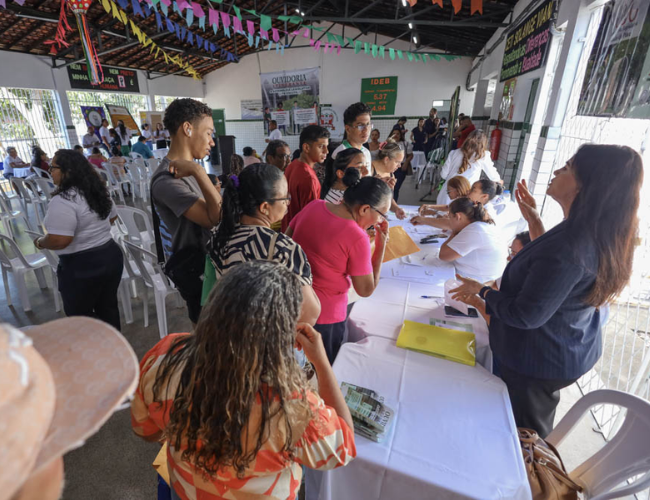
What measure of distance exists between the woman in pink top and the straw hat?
1.11 metres

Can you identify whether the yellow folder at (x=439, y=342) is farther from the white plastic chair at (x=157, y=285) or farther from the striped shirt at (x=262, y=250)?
the white plastic chair at (x=157, y=285)

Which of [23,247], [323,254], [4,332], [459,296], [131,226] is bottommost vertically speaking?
[23,247]

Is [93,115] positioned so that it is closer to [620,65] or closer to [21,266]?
[21,266]

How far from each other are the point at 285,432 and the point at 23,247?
19.0 ft

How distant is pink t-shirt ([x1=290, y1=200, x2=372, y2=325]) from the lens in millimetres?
1476

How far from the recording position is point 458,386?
4.31 feet

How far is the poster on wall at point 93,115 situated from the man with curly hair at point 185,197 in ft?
39.2

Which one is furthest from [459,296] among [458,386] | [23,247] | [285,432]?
[23,247]

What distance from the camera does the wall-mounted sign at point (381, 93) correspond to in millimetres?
11719

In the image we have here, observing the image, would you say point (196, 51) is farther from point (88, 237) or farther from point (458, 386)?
point (458, 386)

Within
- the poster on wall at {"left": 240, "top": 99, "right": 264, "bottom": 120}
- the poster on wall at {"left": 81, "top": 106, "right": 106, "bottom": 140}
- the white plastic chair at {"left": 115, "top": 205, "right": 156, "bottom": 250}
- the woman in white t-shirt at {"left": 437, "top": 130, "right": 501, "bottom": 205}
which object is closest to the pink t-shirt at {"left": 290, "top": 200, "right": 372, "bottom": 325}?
the white plastic chair at {"left": 115, "top": 205, "right": 156, "bottom": 250}

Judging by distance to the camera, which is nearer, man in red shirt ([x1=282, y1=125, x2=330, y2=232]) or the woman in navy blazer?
the woman in navy blazer

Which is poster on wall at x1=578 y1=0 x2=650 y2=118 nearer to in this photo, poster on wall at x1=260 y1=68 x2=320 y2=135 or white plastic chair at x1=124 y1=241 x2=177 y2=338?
white plastic chair at x1=124 y1=241 x2=177 y2=338

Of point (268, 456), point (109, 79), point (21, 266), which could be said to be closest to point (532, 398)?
point (268, 456)
